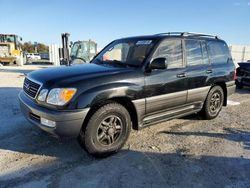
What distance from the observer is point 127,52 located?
4836 mm

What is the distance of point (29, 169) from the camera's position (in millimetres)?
3455

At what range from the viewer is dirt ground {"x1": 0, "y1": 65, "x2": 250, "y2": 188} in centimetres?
321

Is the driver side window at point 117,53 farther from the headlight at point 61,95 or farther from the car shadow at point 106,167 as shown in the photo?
the car shadow at point 106,167

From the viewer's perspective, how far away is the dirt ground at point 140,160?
10.5ft

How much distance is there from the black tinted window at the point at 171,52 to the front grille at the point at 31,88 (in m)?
2.07

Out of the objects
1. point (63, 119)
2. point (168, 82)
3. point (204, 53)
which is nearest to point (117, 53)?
point (168, 82)

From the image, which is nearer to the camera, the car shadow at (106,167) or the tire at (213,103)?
the car shadow at (106,167)

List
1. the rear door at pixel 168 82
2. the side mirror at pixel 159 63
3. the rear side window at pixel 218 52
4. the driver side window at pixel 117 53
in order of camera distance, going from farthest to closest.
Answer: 1. the rear side window at pixel 218 52
2. the driver side window at pixel 117 53
3. the rear door at pixel 168 82
4. the side mirror at pixel 159 63

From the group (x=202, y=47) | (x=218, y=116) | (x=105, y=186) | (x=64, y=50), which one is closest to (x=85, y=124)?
(x=105, y=186)

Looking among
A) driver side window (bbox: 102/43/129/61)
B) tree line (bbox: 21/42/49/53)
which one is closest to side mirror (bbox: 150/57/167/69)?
driver side window (bbox: 102/43/129/61)

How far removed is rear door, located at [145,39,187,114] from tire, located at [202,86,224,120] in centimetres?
99

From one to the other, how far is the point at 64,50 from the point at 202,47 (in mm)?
10983

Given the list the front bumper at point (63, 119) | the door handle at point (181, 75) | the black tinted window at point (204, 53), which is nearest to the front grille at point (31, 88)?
the front bumper at point (63, 119)

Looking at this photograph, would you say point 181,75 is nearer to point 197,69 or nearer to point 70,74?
point 197,69
